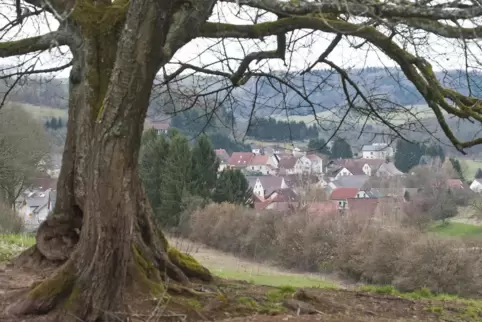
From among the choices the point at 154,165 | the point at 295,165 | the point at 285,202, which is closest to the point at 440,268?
the point at 285,202

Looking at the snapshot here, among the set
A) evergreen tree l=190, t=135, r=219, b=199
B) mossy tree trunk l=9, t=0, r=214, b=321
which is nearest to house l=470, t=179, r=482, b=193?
evergreen tree l=190, t=135, r=219, b=199

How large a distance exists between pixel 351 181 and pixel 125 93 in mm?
44882

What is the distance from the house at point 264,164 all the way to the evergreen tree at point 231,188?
48.3ft

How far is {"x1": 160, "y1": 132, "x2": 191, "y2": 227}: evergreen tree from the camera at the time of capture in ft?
106

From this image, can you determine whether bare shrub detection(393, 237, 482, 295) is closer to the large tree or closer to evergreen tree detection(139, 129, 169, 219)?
the large tree

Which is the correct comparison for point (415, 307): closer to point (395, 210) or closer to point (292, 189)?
point (395, 210)

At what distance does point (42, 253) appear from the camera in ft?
19.1

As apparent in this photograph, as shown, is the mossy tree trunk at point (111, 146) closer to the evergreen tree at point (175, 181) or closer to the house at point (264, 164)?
the evergreen tree at point (175, 181)

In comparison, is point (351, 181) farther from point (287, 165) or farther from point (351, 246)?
point (351, 246)

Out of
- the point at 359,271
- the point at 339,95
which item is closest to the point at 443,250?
the point at 359,271

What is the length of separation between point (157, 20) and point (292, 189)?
31.7 m

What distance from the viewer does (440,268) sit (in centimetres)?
1641

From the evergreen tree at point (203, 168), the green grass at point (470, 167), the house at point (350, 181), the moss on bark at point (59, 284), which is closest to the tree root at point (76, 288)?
the moss on bark at point (59, 284)

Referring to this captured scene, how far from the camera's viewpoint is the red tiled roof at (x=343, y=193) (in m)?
37.8
